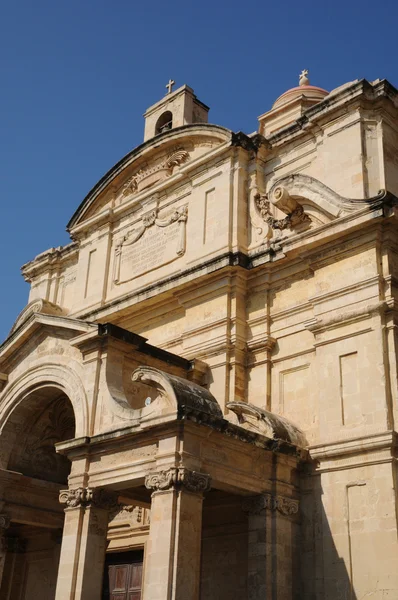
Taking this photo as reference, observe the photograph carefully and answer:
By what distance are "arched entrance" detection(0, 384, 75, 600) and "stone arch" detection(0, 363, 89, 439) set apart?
9cm

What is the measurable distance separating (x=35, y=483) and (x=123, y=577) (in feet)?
8.92

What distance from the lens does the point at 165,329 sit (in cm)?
1783

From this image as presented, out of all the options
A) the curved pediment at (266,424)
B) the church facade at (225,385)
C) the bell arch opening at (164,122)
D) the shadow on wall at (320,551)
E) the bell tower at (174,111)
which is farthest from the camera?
the bell arch opening at (164,122)

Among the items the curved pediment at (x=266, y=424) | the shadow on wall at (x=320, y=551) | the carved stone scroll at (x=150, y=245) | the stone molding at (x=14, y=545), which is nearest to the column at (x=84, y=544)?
the curved pediment at (x=266, y=424)

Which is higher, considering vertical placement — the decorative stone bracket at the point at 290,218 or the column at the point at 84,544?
the decorative stone bracket at the point at 290,218

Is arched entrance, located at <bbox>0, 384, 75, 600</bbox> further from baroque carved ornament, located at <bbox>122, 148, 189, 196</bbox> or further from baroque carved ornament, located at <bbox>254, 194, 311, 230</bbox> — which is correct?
baroque carved ornament, located at <bbox>122, 148, 189, 196</bbox>

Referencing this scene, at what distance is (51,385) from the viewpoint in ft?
50.3

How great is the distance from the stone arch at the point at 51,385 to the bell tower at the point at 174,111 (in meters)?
8.89

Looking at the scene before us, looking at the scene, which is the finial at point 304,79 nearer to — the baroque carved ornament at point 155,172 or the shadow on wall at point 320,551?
the baroque carved ornament at point 155,172

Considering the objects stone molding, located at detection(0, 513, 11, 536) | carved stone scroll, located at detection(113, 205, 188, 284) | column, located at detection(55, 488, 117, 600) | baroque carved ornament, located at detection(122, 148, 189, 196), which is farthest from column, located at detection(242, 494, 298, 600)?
baroque carved ornament, located at detection(122, 148, 189, 196)

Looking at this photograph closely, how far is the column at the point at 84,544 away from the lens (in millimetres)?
12312

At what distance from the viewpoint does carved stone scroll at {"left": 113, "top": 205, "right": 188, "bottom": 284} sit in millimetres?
18594

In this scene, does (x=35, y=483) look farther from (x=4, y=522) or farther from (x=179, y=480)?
(x=179, y=480)

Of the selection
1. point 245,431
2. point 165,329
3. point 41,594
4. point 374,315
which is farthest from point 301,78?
point 41,594
